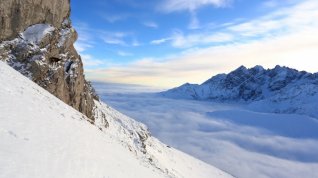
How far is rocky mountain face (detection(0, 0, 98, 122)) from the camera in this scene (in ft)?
121

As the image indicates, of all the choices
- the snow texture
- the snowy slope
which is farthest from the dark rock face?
the snowy slope

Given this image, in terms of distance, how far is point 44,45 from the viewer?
3906 cm

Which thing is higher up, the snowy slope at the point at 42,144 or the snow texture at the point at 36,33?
the snow texture at the point at 36,33

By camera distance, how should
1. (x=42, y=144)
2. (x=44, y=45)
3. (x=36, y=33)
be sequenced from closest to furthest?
(x=42, y=144)
(x=44, y=45)
(x=36, y=33)

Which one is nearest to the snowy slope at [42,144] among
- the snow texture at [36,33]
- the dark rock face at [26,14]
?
the dark rock face at [26,14]

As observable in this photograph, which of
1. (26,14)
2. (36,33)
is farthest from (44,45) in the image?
(26,14)

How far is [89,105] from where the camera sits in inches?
1898

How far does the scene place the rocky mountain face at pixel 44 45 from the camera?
36.8 m

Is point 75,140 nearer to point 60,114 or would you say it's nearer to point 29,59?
point 60,114

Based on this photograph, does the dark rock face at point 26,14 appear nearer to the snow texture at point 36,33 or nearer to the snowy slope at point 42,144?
the snow texture at point 36,33

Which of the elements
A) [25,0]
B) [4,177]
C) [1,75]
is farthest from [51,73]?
[4,177]

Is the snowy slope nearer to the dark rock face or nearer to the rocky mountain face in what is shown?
the rocky mountain face

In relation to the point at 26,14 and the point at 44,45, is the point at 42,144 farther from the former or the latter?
the point at 26,14

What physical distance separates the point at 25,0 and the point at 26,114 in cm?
2431
